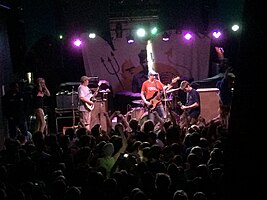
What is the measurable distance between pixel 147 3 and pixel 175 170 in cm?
961

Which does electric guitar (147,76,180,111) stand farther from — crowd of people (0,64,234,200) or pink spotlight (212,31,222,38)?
pink spotlight (212,31,222,38)

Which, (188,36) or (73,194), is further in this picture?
(188,36)

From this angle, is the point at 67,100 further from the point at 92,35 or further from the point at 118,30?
the point at 118,30

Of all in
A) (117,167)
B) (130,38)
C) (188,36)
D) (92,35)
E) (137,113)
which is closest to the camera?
(117,167)

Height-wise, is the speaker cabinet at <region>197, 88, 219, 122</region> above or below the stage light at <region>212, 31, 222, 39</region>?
below

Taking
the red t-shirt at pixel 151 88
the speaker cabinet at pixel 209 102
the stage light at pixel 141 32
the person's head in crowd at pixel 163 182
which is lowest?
the speaker cabinet at pixel 209 102

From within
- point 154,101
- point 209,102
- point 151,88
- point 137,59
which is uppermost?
point 137,59

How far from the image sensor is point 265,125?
2.36 metres

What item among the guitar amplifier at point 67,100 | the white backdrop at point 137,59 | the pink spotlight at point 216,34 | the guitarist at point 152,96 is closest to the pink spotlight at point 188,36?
the white backdrop at point 137,59

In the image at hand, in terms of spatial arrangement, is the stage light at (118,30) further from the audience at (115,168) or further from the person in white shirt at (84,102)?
the audience at (115,168)

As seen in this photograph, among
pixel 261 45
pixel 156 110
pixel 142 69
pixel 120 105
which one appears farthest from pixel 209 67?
pixel 261 45

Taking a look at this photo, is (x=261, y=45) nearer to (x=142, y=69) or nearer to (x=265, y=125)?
(x=265, y=125)

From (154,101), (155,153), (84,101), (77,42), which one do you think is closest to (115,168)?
(155,153)

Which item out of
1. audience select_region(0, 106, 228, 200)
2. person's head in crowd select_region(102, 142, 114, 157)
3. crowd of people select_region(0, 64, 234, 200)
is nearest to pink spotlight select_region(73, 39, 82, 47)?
crowd of people select_region(0, 64, 234, 200)
